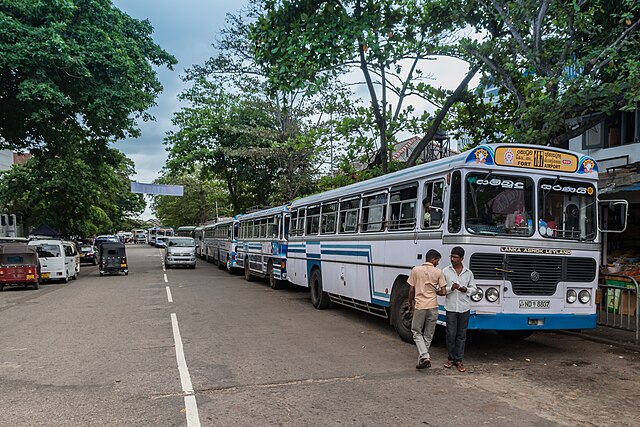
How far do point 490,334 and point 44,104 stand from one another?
57.6 ft

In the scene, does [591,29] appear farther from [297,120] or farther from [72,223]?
[72,223]

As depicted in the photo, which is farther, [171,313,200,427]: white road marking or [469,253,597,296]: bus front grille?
[469,253,597,296]: bus front grille

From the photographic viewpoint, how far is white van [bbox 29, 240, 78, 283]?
22469mm

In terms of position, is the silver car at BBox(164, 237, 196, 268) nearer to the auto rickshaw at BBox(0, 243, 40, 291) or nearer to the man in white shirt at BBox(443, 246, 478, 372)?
the auto rickshaw at BBox(0, 243, 40, 291)

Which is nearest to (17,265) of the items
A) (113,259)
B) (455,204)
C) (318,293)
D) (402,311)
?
(113,259)

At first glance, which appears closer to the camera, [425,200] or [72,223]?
[425,200]

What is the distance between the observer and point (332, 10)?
1377 centimetres

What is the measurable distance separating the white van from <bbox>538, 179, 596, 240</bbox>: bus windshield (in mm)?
20645

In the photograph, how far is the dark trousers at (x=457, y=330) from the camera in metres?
7.43

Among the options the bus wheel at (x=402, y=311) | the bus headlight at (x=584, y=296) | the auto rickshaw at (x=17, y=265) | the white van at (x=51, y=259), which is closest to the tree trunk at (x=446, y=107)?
the bus wheel at (x=402, y=311)

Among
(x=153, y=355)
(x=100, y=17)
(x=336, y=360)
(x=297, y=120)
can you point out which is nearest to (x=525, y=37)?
(x=336, y=360)

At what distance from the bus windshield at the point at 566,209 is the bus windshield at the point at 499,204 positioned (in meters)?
0.24

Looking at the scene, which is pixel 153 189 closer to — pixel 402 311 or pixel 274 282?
pixel 274 282

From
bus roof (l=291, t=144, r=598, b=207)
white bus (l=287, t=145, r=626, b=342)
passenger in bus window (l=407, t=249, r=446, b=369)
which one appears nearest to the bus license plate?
white bus (l=287, t=145, r=626, b=342)
